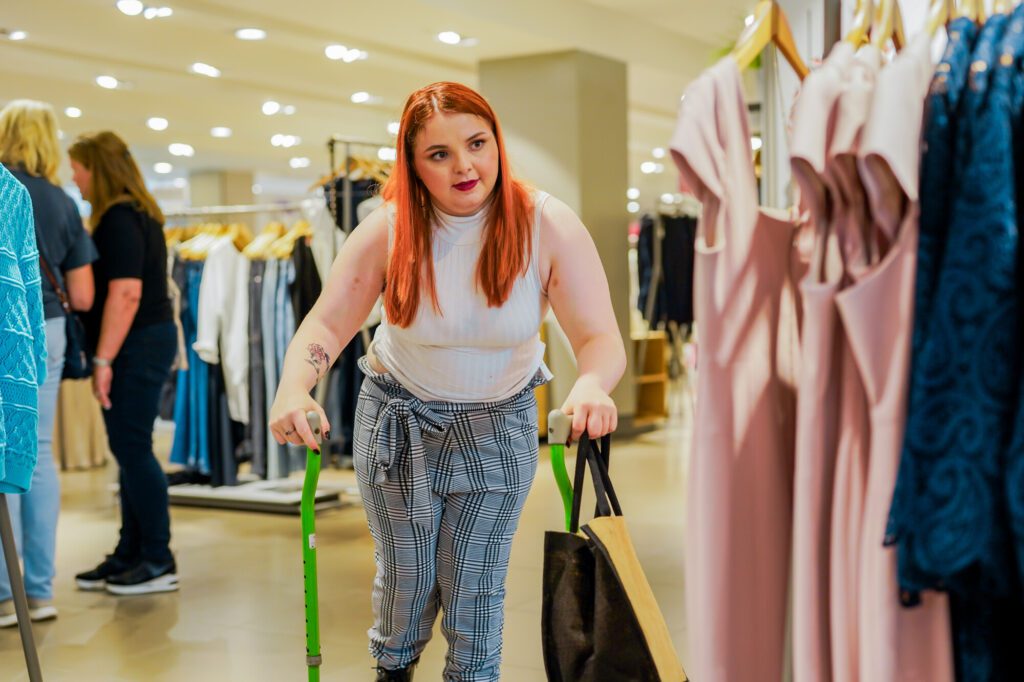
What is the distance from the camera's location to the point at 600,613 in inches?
62.4

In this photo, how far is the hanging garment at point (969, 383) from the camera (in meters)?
1.14

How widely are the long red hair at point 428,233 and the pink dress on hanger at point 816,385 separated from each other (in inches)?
38.0

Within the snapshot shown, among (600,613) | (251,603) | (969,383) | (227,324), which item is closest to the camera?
(969,383)

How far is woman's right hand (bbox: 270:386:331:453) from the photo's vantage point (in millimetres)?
1955

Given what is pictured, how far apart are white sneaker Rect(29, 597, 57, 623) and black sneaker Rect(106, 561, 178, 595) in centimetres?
41

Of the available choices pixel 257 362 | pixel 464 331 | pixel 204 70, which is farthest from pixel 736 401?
pixel 204 70

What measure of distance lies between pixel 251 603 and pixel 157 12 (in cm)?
478

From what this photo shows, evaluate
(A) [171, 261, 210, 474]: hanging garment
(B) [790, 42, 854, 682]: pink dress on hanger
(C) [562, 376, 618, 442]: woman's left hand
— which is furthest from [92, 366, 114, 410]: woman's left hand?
(B) [790, 42, 854, 682]: pink dress on hanger

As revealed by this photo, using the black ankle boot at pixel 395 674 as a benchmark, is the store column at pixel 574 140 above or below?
above

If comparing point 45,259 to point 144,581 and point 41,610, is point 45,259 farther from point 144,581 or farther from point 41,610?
point 144,581

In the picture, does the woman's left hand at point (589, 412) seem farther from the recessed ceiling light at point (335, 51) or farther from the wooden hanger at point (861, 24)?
the recessed ceiling light at point (335, 51)

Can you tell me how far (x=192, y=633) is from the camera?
409cm

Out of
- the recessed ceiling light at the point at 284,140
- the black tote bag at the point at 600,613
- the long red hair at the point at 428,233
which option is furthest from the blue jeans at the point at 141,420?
the recessed ceiling light at the point at 284,140

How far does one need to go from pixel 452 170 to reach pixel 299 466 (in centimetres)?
422
